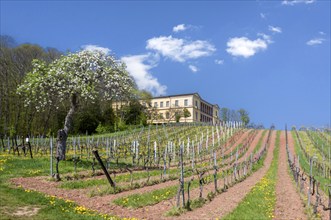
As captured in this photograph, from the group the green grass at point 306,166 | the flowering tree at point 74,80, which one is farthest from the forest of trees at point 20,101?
the green grass at point 306,166

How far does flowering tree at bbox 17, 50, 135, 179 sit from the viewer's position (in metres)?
31.1

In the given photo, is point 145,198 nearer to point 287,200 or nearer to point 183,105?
point 287,200

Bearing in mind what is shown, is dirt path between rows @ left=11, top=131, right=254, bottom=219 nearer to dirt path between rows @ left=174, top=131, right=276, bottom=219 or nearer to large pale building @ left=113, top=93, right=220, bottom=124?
dirt path between rows @ left=174, top=131, right=276, bottom=219

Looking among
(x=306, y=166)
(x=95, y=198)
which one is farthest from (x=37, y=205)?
(x=306, y=166)

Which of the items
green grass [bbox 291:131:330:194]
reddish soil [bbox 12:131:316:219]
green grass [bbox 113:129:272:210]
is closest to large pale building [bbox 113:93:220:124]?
green grass [bbox 291:131:330:194]

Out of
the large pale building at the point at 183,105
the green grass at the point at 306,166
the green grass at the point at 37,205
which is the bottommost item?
the green grass at the point at 306,166

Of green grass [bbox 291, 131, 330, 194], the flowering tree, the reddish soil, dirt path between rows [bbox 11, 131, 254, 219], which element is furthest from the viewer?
green grass [bbox 291, 131, 330, 194]

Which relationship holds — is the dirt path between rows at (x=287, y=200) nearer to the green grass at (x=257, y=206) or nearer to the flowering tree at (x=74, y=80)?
the green grass at (x=257, y=206)

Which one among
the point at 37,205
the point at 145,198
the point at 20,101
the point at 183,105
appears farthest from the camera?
the point at 183,105

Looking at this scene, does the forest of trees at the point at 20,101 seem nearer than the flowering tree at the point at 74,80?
No

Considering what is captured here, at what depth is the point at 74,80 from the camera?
3070 centimetres

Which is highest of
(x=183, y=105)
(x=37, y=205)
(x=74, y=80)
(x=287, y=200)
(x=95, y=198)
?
(x=183, y=105)

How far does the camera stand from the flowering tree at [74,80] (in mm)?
31108

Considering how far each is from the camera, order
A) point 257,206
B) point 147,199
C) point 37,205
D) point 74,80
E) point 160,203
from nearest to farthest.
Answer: point 37,205
point 160,203
point 257,206
point 147,199
point 74,80
